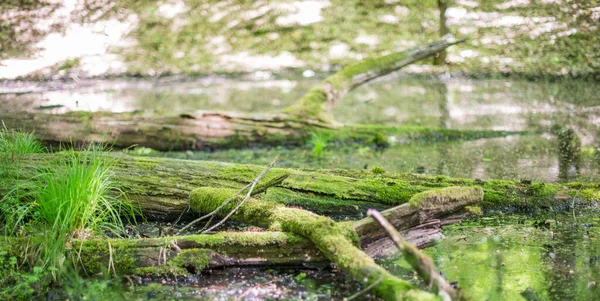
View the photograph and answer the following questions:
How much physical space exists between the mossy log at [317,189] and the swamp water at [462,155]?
16 cm

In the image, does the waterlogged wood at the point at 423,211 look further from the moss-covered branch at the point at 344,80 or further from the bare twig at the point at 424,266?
the moss-covered branch at the point at 344,80

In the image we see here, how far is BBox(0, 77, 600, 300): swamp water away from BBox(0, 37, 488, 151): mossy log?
17 cm

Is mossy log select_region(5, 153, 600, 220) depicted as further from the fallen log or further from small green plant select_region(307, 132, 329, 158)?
small green plant select_region(307, 132, 329, 158)

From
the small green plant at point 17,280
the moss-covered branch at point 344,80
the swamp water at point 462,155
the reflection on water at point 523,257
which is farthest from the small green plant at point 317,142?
the small green plant at point 17,280

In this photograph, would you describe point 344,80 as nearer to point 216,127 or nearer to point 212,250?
point 216,127

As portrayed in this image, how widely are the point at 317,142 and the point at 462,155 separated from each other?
1.59 metres

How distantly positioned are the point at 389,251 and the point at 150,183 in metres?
1.72

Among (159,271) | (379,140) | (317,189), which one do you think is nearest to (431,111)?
(379,140)

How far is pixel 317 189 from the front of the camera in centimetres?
380

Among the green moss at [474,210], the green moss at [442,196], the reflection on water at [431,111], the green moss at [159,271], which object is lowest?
the reflection on water at [431,111]

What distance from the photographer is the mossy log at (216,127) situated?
5.68 meters

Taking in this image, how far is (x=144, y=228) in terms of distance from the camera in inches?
147

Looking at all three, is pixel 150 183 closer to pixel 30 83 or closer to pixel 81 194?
pixel 81 194

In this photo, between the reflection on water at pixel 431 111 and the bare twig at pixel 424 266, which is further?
the reflection on water at pixel 431 111
